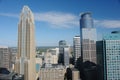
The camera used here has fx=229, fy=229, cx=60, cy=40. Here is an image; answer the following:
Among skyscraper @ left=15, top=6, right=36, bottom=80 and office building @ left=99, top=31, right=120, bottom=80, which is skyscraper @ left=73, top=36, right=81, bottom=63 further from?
office building @ left=99, top=31, right=120, bottom=80

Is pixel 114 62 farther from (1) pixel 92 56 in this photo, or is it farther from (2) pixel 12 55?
(2) pixel 12 55

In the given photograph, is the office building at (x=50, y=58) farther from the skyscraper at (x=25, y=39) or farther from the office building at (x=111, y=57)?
the office building at (x=111, y=57)

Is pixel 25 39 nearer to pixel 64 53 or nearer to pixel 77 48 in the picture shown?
pixel 64 53

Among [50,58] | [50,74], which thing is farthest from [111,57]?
[50,58]

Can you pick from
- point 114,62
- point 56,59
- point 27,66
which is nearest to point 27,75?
point 27,66

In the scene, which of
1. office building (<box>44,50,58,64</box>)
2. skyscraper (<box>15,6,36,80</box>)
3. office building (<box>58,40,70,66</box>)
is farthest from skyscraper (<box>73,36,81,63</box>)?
skyscraper (<box>15,6,36,80</box>)
